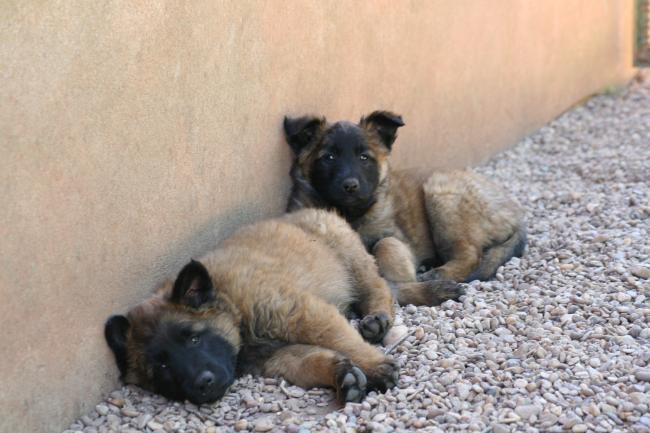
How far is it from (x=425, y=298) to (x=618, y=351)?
1.29 m

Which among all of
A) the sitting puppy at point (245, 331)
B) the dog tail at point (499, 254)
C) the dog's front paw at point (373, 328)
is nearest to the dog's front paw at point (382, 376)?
the sitting puppy at point (245, 331)

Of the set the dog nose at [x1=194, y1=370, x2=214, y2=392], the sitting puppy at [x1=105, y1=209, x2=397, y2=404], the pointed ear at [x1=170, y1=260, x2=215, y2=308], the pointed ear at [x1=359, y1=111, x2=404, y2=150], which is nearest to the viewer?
the dog nose at [x1=194, y1=370, x2=214, y2=392]

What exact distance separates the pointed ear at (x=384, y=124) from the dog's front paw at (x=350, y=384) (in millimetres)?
2420

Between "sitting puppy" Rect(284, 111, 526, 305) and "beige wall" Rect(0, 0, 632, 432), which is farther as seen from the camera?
"sitting puppy" Rect(284, 111, 526, 305)

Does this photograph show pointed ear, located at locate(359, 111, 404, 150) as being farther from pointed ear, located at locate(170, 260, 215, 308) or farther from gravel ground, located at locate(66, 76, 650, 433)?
pointed ear, located at locate(170, 260, 215, 308)

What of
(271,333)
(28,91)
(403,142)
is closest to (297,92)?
(403,142)

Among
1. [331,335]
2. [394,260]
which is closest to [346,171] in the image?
[394,260]

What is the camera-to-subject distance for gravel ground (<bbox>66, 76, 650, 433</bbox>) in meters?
3.66

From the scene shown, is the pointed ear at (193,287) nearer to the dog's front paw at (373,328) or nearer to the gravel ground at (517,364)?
the gravel ground at (517,364)

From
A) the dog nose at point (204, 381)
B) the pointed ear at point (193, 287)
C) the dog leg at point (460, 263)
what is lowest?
the dog leg at point (460, 263)

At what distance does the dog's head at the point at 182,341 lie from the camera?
395cm

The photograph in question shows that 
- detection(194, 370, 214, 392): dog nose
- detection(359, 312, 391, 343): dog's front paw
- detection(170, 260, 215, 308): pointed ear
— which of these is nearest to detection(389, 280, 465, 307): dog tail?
detection(359, 312, 391, 343): dog's front paw

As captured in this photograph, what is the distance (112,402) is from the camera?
13.4 feet

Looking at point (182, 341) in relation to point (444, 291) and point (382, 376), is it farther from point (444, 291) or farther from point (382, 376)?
point (444, 291)
